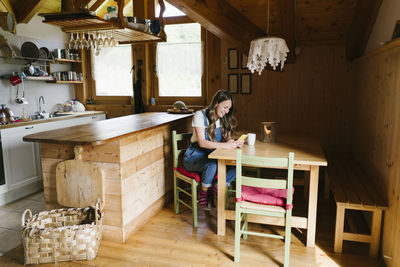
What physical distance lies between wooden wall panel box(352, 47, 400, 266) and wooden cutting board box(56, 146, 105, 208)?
2.21 meters

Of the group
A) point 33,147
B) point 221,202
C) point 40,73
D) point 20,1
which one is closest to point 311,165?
point 221,202

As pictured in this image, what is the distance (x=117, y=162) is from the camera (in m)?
2.63

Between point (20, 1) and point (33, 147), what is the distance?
2.08m

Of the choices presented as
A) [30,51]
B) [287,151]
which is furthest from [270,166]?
[30,51]

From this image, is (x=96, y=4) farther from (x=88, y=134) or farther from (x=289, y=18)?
(x=88, y=134)

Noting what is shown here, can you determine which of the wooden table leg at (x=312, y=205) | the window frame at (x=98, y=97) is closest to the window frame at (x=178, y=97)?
the window frame at (x=98, y=97)

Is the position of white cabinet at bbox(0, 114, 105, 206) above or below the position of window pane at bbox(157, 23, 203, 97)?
below

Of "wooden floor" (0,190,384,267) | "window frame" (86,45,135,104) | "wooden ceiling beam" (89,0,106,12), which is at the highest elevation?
"wooden ceiling beam" (89,0,106,12)

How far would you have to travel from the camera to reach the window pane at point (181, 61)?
495 cm

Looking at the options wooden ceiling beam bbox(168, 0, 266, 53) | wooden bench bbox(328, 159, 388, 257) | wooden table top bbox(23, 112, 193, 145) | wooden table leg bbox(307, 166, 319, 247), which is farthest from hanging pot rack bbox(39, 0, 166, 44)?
wooden bench bbox(328, 159, 388, 257)

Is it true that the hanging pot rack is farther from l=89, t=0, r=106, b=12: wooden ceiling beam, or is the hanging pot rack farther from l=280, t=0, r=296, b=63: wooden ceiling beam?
l=89, t=0, r=106, b=12: wooden ceiling beam

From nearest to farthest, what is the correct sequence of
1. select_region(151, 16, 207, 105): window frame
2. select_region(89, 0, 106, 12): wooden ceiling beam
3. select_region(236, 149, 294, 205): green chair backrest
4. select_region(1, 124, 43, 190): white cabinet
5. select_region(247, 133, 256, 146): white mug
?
1. select_region(236, 149, 294, 205): green chair backrest
2. select_region(247, 133, 256, 146): white mug
3. select_region(1, 124, 43, 190): white cabinet
4. select_region(151, 16, 207, 105): window frame
5. select_region(89, 0, 106, 12): wooden ceiling beam

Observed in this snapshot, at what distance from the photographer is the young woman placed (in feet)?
9.59

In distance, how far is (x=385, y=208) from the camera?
2.38m
